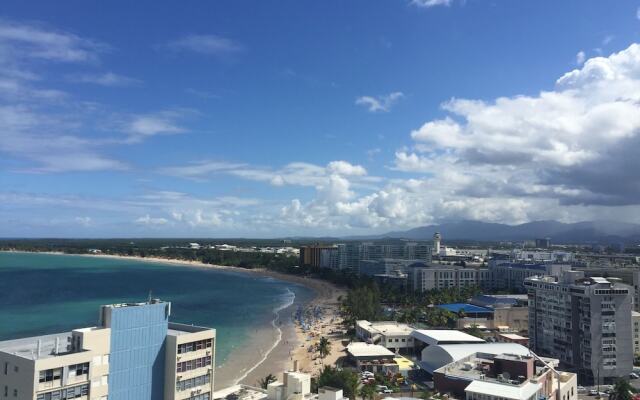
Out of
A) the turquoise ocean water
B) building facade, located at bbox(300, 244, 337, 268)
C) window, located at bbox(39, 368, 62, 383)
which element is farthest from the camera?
building facade, located at bbox(300, 244, 337, 268)

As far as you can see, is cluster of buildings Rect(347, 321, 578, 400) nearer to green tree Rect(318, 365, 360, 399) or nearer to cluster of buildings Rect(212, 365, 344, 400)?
green tree Rect(318, 365, 360, 399)

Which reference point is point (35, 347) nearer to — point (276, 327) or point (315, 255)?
point (276, 327)

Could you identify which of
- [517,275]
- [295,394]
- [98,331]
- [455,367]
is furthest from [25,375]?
[517,275]

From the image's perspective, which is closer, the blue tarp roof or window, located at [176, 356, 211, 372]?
window, located at [176, 356, 211, 372]

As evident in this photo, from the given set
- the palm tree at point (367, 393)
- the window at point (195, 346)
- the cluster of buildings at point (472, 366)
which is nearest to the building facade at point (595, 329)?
the cluster of buildings at point (472, 366)

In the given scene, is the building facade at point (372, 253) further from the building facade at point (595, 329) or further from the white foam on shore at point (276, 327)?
the building facade at point (595, 329)

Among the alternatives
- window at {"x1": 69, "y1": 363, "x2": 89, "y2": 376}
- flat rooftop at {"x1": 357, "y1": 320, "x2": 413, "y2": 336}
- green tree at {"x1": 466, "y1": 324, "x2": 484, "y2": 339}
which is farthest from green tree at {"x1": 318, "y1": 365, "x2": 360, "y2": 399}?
green tree at {"x1": 466, "y1": 324, "x2": 484, "y2": 339}

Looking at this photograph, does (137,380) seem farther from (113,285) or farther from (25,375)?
(113,285)
